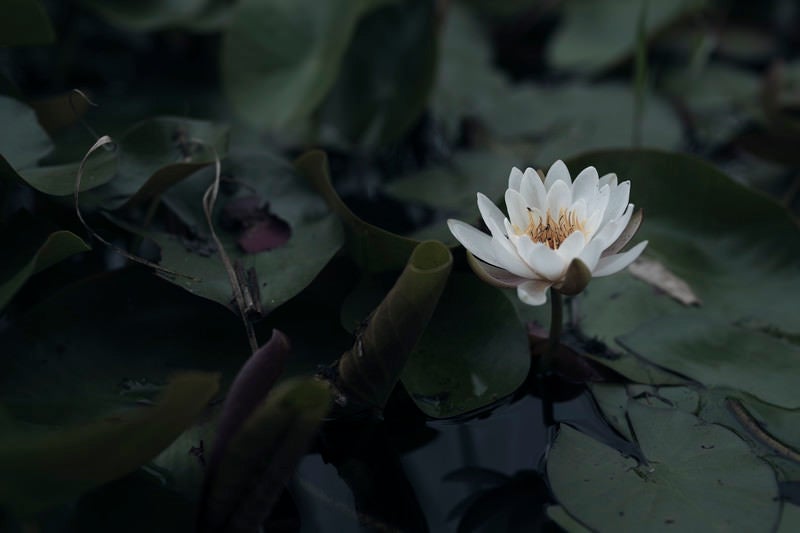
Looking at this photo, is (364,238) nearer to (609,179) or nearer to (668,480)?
(609,179)

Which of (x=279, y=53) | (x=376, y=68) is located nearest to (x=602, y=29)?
(x=376, y=68)

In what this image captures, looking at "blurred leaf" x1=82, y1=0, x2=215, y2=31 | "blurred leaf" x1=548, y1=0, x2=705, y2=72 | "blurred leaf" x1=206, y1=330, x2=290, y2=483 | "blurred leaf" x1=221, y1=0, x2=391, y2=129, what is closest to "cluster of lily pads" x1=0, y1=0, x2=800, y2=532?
"blurred leaf" x1=206, y1=330, x2=290, y2=483

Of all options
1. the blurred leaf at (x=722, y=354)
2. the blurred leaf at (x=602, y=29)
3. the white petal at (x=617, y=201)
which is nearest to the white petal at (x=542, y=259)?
the white petal at (x=617, y=201)

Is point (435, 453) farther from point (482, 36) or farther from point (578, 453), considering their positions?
point (482, 36)

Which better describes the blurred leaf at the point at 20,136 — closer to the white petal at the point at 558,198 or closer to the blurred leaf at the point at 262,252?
the blurred leaf at the point at 262,252

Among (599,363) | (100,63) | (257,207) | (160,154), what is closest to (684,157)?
(599,363)

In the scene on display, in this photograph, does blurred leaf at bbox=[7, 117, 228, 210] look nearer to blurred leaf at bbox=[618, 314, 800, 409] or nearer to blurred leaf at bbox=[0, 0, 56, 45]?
blurred leaf at bbox=[0, 0, 56, 45]
